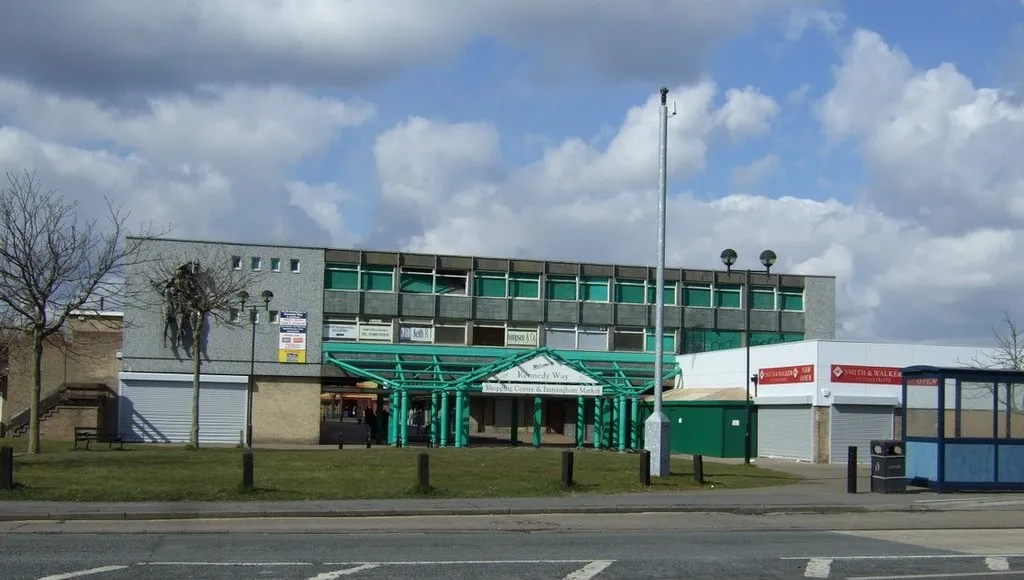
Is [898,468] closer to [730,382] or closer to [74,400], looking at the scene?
[730,382]

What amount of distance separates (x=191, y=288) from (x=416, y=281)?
11166 millimetres

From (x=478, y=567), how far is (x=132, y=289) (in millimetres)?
42037

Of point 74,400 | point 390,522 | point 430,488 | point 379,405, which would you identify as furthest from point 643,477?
point 74,400

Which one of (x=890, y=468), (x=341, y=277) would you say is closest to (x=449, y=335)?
(x=341, y=277)

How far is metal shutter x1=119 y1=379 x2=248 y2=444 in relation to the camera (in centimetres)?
5031

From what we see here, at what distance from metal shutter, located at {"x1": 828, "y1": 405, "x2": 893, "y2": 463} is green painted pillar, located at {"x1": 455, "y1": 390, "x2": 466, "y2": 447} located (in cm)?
1618

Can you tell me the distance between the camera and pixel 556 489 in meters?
23.5

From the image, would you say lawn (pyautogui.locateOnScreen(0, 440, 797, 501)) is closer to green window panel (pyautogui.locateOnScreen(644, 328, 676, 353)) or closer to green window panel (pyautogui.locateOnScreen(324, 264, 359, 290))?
green window panel (pyautogui.locateOnScreen(324, 264, 359, 290))

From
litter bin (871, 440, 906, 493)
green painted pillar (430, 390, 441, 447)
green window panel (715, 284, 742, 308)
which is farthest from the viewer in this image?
green window panel (715, 284, 742, 308)

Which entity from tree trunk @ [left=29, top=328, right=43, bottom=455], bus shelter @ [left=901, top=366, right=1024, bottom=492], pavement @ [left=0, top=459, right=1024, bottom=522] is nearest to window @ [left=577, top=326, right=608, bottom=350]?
tree trunk @ [left=29, top=328, right=43, bottom=455]

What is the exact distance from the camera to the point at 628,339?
57469 millimetres

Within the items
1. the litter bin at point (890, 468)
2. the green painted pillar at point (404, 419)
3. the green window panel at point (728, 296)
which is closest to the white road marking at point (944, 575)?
the litter bin at point (890, 468)

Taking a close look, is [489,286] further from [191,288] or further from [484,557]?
[484,557]

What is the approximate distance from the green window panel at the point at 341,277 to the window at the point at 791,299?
905 inches
